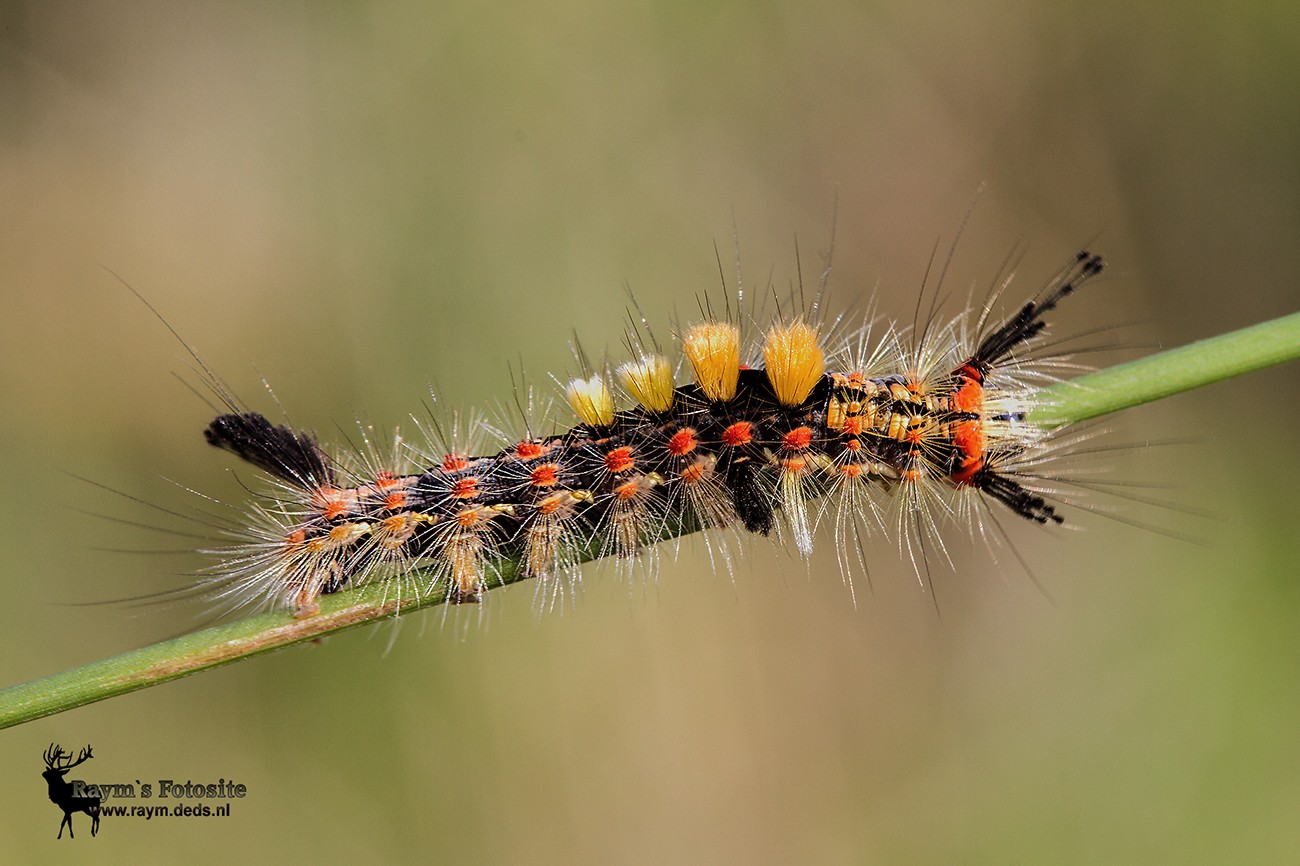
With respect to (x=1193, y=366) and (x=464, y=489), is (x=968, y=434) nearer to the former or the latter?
(x=1193, y=366)

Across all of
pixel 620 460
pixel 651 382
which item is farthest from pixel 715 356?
pixel 620 460

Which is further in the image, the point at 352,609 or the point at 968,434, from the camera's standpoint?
the point at 968,434

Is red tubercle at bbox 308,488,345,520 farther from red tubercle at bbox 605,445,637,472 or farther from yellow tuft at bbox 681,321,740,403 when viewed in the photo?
yellow tuft at bbox 681,321,740,403

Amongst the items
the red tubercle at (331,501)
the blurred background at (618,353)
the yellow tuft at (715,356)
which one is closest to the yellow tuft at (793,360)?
the yellow tuft at (715,356)

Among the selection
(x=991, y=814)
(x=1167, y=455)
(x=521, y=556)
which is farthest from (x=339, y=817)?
(x=1167, y=455)

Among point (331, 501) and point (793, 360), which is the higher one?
point (793, 360)

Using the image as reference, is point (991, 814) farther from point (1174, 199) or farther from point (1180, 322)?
point (1174, 199)

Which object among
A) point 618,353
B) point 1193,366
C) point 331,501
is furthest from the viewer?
point 618,353
